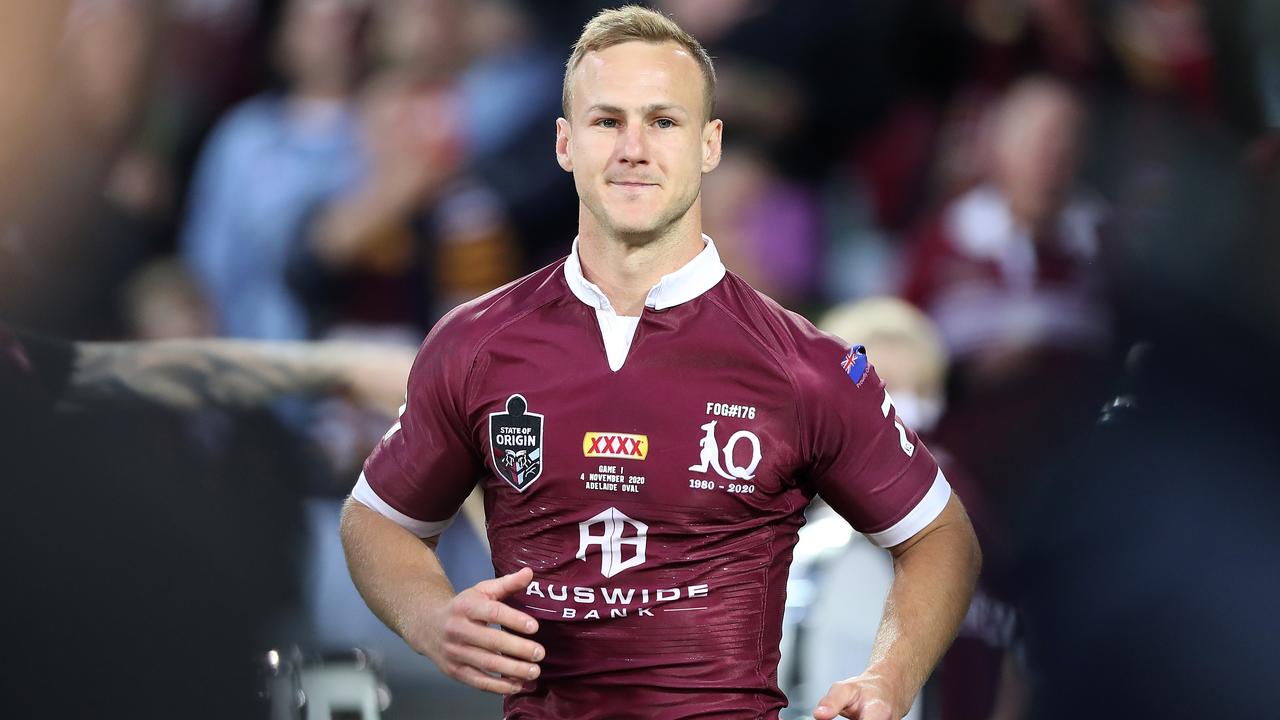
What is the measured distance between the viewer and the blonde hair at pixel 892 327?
13.7 feet

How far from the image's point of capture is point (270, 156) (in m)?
4.53

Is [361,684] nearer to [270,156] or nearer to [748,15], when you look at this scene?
[270,156]

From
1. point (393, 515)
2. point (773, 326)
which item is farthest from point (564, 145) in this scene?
point (393, 515)

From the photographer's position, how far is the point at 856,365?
2.12m

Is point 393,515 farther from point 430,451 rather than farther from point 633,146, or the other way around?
point 633,146

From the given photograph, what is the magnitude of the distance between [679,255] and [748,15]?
95.1 inches

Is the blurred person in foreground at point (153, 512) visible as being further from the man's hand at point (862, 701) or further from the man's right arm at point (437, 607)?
the man's hand at point (862, 701)

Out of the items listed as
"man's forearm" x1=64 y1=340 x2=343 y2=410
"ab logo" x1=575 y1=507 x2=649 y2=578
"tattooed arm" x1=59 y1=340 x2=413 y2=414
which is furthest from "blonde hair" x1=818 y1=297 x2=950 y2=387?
"ab logo" x1=575 y1=507 x2=649 y2=578

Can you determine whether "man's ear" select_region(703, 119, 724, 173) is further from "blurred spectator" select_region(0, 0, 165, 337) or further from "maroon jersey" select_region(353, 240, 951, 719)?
"blurred spectator" select_region(0, 0, 165, 337)

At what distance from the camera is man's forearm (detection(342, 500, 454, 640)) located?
2.08 metres

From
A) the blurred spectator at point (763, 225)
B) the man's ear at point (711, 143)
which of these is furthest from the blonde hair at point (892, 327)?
the man's ear at point (711, 143)

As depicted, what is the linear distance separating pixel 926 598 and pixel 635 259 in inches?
26.9

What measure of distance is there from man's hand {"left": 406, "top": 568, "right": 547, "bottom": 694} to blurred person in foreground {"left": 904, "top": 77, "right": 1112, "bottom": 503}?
8.43 feet

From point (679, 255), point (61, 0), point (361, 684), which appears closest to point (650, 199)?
point (679, 255)
